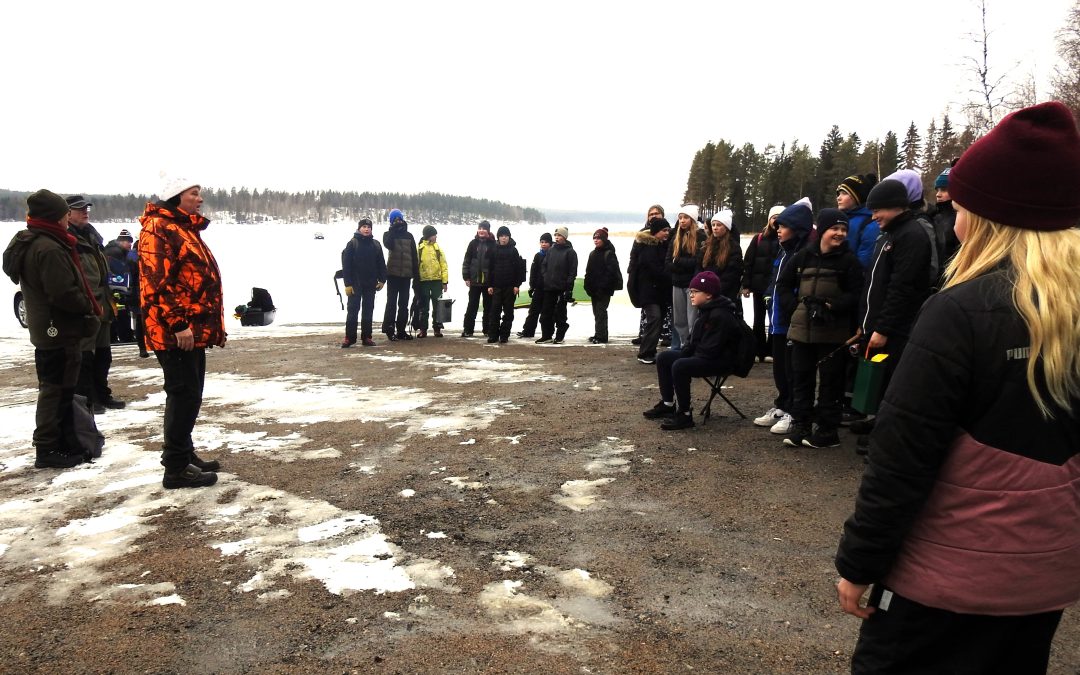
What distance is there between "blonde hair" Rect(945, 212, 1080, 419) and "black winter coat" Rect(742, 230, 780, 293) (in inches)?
290

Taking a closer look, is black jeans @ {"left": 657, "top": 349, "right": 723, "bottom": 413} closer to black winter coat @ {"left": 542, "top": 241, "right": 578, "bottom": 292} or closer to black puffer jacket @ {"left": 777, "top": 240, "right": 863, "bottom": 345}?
black puffer jacket @ {"left": 777, "top": 240, "right": 863, "bottom": 345}

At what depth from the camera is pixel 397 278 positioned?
1226 centimetres

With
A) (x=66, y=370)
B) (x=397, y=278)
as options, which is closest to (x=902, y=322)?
(x=66, y=370)

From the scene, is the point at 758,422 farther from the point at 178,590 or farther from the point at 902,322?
the point at 178,590

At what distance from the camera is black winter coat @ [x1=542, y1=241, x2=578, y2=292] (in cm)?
1216

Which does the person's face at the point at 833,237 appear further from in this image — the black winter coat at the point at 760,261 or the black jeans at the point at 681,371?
the black winter coat at the point at 760,261

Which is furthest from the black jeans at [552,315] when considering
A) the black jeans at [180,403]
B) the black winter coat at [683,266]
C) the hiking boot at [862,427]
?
the black jeans at [180,403]

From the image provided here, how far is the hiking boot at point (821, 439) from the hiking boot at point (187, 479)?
14.9 feet

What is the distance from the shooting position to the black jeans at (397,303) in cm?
1236

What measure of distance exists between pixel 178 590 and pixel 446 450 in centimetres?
251

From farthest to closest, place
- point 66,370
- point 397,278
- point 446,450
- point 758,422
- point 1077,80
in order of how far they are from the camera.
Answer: point 1077,80 → point 397,278 → point 758,422 → point 446,450 → point 66,370


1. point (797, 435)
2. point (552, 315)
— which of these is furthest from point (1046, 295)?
point (552, 315)

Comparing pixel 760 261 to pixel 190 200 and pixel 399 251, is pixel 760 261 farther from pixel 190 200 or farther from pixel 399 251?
pixel 190 200

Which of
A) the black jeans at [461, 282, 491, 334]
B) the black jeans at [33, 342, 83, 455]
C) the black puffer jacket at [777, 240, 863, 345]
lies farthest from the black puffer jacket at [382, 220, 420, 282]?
the black puffer jacket at [777, 240, 863, 345]
